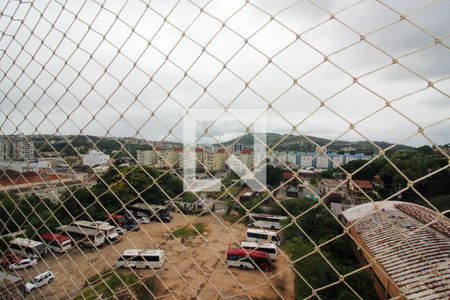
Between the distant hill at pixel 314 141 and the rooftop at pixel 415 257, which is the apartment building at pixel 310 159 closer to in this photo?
the distant hill at pixel 314 141

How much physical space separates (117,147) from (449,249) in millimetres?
3243

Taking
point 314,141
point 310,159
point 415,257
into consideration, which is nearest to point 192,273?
point 415,257

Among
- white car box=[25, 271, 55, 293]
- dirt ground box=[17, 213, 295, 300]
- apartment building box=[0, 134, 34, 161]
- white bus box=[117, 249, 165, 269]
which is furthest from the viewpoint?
dirt ground box=[17, 213, 295, 300]

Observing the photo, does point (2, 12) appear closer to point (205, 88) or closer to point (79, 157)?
point (79, 157)

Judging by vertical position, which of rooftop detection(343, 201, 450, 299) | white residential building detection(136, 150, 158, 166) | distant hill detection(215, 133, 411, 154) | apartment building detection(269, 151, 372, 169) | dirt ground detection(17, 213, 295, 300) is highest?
distant hill detection(215, 133, 411, 154)

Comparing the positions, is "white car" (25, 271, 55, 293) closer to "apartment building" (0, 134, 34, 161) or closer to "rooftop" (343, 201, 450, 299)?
"apartment building" (0, 134, 34, 161)

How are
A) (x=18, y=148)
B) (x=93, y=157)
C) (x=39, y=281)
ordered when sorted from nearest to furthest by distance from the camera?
1. (x=18, y=148)
2. (x=93, y=157)
3. (x=39, y=281)

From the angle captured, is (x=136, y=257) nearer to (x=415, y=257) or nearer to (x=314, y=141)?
(x=415, y=257)

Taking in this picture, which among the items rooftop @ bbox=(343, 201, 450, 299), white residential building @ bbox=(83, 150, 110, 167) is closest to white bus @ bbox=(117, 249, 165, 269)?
white residential building @ bbox=(83, 150, 110, 167)

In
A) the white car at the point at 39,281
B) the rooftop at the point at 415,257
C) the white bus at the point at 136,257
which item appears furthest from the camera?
the rooftop at the point at 415,257

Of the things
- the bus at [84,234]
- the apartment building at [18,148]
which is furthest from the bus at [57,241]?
the apartment building at [18,148]

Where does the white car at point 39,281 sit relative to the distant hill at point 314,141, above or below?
below

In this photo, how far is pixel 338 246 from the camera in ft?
22.3

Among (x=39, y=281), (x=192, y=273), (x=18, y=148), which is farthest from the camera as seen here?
(x=192, y=273)
